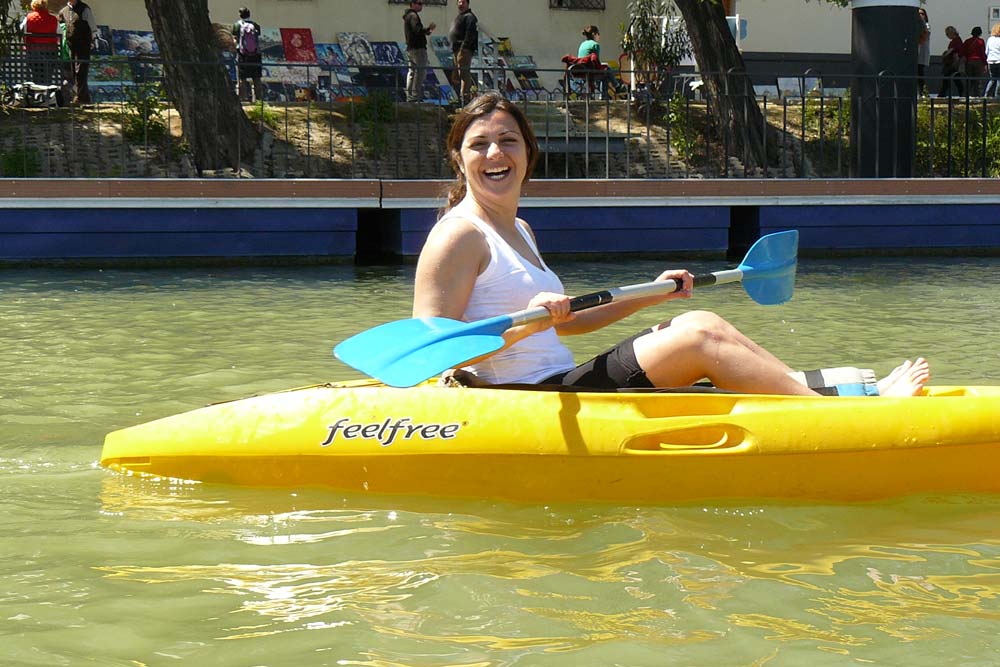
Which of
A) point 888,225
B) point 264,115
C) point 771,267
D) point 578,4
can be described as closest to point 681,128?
point 888,225

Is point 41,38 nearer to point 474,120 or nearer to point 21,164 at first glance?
point 21,164

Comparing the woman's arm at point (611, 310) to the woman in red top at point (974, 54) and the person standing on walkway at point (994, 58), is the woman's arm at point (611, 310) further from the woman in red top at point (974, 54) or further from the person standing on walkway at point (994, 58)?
the woman in red top at point (974, 54)

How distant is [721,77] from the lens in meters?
14.4

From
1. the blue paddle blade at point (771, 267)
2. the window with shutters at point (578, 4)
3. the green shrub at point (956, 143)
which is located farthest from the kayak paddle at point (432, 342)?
the window with shutters at point (578, 4)

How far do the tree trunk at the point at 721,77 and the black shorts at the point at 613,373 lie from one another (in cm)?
1045

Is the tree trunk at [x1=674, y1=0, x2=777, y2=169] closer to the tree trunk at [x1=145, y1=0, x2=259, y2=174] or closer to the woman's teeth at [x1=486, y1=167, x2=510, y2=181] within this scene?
A: the tree trunk at [x1=145, y1=0, x2=259, y2=174]

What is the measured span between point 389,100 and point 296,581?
1116 cm

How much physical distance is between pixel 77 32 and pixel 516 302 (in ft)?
41.2

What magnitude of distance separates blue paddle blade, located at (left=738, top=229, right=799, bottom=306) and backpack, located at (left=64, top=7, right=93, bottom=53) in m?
11.7

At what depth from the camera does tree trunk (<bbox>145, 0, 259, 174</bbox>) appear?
1278cm

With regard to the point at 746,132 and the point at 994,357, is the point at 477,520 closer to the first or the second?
the point at 994,357

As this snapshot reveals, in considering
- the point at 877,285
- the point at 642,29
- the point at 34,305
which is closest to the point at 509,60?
the point at 642,29

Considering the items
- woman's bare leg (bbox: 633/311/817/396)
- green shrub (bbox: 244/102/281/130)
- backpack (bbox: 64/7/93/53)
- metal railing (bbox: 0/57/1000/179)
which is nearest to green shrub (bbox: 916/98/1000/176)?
metal railing (bbox: 0/57/1000/179)

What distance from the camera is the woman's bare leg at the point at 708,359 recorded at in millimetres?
4199
